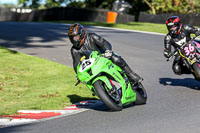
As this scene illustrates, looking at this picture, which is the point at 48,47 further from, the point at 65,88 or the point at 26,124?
the point at 26,124

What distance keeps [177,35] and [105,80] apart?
3.57 metres

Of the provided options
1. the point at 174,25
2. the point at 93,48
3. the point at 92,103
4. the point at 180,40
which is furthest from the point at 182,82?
the point at 93,48

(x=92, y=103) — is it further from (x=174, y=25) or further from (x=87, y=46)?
(x=174, y=25)

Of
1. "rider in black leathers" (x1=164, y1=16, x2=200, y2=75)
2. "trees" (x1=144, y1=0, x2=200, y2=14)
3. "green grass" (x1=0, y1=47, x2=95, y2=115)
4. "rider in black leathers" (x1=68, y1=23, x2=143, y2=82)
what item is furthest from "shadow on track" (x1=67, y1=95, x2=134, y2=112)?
"trees" (x1=144, y1=0, x2=200, y2=14)

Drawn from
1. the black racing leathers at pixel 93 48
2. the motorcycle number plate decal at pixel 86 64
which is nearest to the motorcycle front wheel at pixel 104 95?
the motorcycle number plate decal at pixel 86 64

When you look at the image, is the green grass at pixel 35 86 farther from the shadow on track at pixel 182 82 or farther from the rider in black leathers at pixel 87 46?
the shadow on track at pixel 182 82

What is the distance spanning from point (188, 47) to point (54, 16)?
37.5m

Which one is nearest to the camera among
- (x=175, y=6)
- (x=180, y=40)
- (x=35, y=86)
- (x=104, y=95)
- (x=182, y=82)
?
(x=104, y=95)

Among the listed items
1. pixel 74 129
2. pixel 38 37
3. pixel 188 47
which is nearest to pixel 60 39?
pixel 38 37

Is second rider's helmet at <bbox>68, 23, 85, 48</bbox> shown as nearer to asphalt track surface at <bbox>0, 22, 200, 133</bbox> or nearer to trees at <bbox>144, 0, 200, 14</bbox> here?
asphalt track surface at <bbox>0, 22, 200, 133</bbox>

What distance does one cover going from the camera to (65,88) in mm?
10406

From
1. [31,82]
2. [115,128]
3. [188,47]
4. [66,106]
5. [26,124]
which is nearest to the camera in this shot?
[115,128]

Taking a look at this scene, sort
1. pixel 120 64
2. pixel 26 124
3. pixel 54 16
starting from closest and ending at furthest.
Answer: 1. pixel 26 124
2. pixel 120 64
3. pixel 54 16

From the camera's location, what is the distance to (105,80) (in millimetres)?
6953
